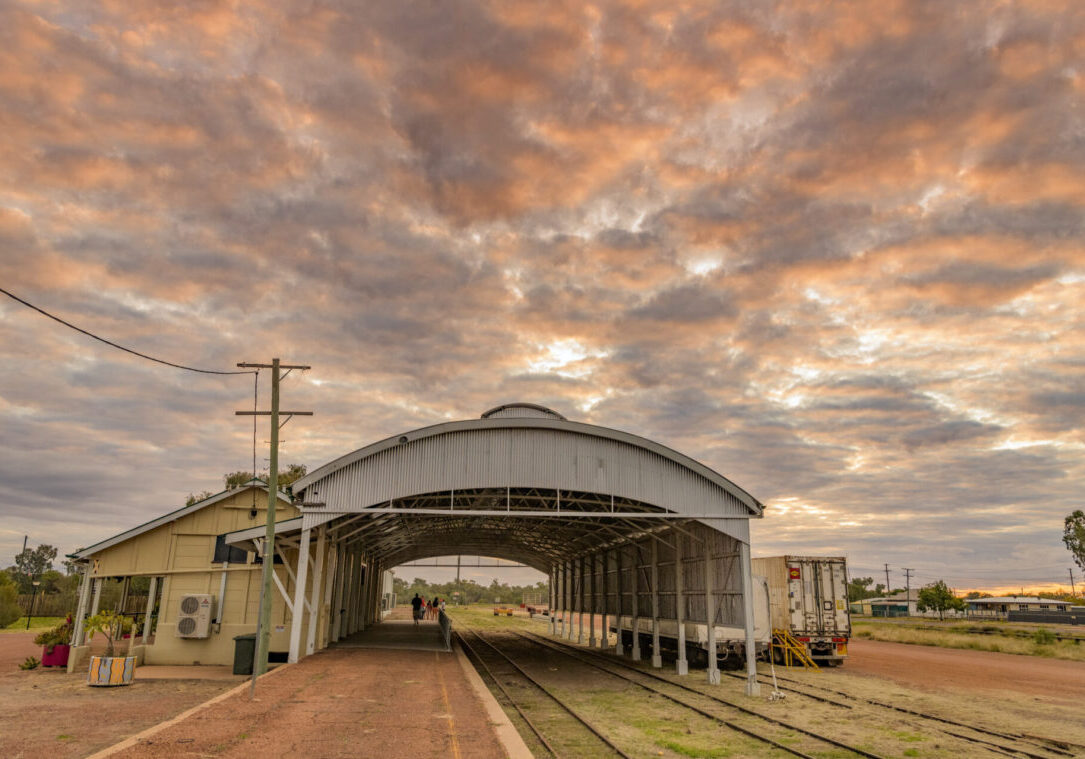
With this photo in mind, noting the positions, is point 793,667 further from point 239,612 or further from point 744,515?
point 239,612

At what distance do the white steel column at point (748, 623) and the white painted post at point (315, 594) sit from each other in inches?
498

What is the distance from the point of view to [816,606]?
2711cm

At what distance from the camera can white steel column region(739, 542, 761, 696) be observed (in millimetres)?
19234

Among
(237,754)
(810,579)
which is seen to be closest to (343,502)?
(237,754)

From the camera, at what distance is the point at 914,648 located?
40.7 m

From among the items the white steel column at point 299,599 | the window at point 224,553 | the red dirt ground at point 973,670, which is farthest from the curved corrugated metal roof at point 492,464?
the red dirt ground at point 973,670

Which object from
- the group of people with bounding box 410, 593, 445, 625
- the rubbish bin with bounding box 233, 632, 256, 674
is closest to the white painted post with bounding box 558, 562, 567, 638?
the group of people with bounding box 410, 593, 445, 625

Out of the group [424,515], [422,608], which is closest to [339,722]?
[424,515]

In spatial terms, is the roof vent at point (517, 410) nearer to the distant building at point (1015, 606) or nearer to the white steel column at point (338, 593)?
the white steel column at point (338, 593)

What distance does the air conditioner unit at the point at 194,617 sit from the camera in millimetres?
20969

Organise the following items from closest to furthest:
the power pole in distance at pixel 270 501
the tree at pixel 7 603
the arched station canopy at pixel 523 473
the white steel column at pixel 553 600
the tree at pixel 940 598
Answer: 1. the power pole in distance at pixel 270 501
2. the arched station canopy at pixel 523 473
3. the tree at pixel 7 603
4. the white steel column at pixel 553 600
5. the tree at pixel 940 598

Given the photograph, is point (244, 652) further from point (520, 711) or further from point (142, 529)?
point (520, 711)

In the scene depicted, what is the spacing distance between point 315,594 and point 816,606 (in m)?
18.3

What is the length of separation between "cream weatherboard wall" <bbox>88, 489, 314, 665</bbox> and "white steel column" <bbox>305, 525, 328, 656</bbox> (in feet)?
2.27
